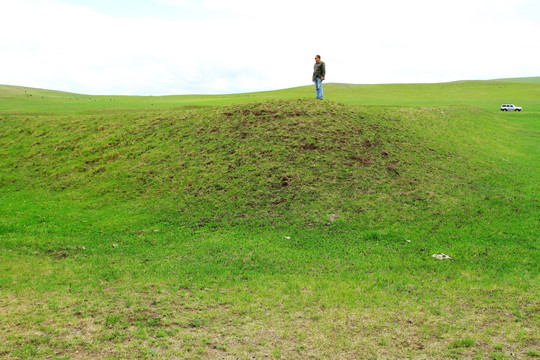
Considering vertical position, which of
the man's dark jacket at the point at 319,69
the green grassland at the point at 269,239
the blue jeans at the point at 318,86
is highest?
the man's dark jacket at the point at 319,69

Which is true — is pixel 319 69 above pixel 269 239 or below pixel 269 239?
above

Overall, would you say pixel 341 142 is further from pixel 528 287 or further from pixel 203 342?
pixel 203 342

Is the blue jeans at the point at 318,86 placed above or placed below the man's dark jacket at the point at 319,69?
below

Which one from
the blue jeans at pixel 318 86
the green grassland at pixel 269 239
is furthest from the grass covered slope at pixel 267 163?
the blue jeans at pixel 318 86

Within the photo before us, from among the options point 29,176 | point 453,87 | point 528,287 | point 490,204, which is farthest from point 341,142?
point 453,87

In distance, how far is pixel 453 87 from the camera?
65812 millimetres

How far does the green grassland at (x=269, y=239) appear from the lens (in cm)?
622

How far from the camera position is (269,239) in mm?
10250

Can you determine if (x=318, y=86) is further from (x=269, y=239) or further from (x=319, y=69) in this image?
(x=269, y=239)

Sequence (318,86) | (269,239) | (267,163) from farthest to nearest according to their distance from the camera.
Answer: (318,86) → (267,163) → (269,239)

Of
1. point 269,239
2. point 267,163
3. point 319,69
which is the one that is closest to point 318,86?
point 319,69

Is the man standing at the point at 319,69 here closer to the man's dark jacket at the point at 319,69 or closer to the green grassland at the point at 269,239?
the man's dark jacket at the point at 319,69

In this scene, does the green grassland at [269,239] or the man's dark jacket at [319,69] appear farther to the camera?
the man's dark jacket at [319,69]

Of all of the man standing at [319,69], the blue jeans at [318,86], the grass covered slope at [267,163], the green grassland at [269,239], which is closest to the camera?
the green grassland at [269,239]
